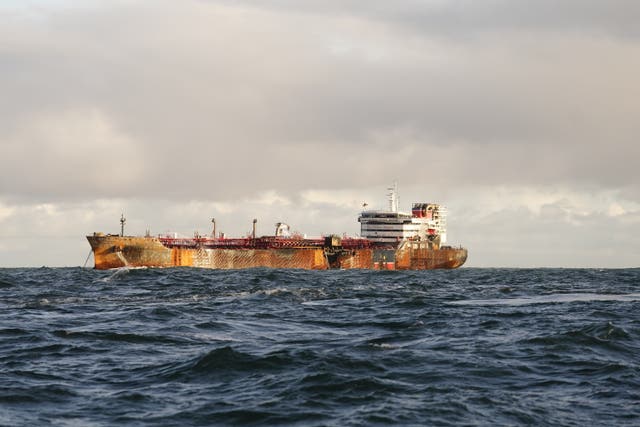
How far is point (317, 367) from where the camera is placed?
20422 mm

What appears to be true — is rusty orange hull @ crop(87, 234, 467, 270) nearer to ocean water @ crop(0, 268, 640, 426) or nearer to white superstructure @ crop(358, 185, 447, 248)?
white superstructure @ crop(358, 185, 447, 248)

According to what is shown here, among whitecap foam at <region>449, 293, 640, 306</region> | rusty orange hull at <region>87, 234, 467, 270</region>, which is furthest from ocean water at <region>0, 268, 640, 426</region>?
rusty orange hull at <region>87, 234, 467, 270</region>

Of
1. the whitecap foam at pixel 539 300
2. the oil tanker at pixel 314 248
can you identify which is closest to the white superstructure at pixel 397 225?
the oil tanker at pixel 314 248

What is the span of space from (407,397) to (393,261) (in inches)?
4256

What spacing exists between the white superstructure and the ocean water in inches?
3754

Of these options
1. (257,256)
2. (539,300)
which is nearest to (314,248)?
(257,256)

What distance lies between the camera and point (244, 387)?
18.7 m

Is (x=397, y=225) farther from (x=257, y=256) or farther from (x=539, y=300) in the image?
(x=539, y=300)

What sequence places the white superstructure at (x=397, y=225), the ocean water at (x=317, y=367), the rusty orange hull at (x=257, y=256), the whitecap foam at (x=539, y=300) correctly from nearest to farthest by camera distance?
the ocean water at (x=317, y=367) → the whitecap foam at (x=539, y=300) → the rusty orange hull at (x=257, y=256) → the white superstructure at (x=397, y=225)

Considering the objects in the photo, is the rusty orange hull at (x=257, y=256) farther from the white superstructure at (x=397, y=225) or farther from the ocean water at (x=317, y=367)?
the ocean water at (x=317, y=367)

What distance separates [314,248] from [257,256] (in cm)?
882

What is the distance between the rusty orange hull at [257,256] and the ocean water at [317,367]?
66658 mm

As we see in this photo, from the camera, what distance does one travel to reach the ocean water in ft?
53.2

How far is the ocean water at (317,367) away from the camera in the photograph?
16203 mm
